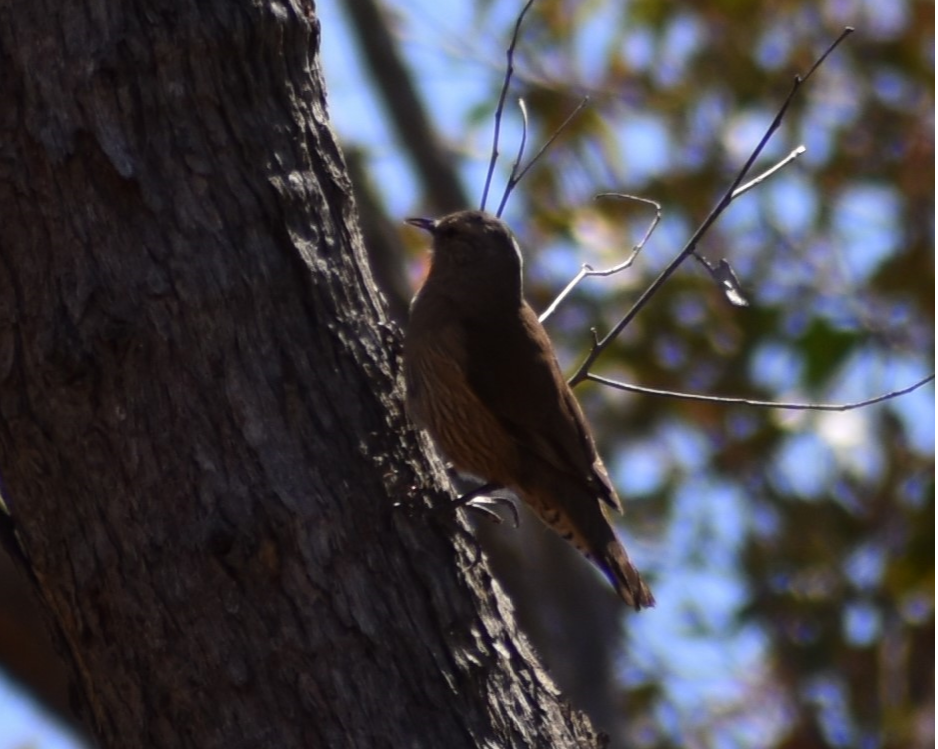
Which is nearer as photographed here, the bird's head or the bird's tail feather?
the bird's tail feather

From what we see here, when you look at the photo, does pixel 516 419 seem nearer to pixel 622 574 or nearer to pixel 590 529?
pixel 590 529

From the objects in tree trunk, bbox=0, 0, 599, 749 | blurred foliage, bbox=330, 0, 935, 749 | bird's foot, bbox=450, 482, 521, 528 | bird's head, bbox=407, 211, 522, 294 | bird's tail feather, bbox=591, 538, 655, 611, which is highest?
blurred foliage, bbox=330, 0, 935, 749

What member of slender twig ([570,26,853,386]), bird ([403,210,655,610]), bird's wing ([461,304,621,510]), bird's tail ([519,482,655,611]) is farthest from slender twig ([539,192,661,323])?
bird's tail ([519,482,655,611])

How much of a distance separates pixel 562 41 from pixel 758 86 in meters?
1.10

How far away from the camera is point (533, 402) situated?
4121mm

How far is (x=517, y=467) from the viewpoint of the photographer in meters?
4.15

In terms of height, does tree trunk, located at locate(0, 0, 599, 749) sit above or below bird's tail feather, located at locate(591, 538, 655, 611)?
below

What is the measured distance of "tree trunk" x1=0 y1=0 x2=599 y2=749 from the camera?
102 inches

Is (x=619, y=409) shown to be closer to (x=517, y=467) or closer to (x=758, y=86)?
(x=758, y=86)

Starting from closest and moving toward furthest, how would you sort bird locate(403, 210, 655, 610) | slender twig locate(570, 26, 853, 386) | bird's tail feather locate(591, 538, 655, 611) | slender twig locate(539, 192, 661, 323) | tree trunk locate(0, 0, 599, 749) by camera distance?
tree trunk locate(0, 0, 599, 749), slender twig locate(570, 26, 853, 386), slender twig locate(539, 192, 661, 323), bird's tail feather locate(591, 538, 655, 611), bird locate(403, 210, 655, 610)

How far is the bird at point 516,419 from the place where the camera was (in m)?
3.96

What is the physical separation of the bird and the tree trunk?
1086 mm

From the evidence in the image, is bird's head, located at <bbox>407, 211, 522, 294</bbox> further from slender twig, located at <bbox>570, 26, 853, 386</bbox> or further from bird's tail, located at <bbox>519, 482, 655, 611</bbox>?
slender twig, located at <bbox>570, 26, 853, 386</bbox>

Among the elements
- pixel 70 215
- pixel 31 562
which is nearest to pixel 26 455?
pixel 31 562
